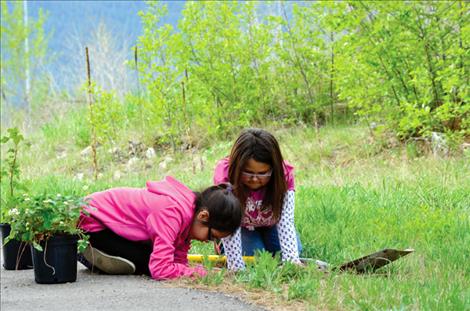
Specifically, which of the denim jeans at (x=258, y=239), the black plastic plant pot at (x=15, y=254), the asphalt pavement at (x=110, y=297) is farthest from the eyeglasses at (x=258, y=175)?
the black plastic plant pot at (x=15, y=254)

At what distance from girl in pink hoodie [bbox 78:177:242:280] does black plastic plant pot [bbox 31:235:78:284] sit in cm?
20

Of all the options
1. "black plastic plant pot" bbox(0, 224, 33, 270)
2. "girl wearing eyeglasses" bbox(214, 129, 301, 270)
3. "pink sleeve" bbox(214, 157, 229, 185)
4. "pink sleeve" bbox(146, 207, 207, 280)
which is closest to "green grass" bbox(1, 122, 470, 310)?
"pink sleeve" bbox(146, 207, 207, 280)

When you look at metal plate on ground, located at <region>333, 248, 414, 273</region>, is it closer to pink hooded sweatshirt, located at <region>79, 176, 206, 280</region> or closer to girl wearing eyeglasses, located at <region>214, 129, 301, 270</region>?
girl wearing eyeglasses, located at <region>214, 129, 301, 270</region>

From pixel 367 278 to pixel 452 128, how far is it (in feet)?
22.1

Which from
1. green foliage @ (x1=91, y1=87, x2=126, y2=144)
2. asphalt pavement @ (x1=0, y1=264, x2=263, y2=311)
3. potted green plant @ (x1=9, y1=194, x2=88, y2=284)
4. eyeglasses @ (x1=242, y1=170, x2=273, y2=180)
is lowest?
asphalt pavement @ (x1=0, y1=264, x2=263, y2=311)

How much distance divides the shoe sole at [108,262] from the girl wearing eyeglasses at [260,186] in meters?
0.70

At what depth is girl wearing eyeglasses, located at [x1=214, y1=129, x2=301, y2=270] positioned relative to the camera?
239 inches

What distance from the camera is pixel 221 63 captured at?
1477 centimetres

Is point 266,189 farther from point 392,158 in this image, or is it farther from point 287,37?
point 287,37

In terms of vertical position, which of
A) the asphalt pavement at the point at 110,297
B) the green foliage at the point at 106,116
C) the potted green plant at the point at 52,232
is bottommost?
the asphalt pavement at the point at 110,297

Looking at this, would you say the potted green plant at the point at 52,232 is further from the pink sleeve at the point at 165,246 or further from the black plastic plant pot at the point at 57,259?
the pink sleeve at the point at 165,246

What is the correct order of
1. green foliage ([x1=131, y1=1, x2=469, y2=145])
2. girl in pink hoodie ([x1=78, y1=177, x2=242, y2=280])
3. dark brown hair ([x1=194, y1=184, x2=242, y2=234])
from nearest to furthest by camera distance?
dark brown hair ([x1=194, y1=184, x2=242, y2=234]), girl in pink hoodie ([x1=78, y1=177, x2=242, y2=280]), green foliage ([x1=131, y1=1, x2=469, y2=145])

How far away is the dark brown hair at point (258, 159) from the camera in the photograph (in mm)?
6039

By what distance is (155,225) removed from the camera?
232 inches
